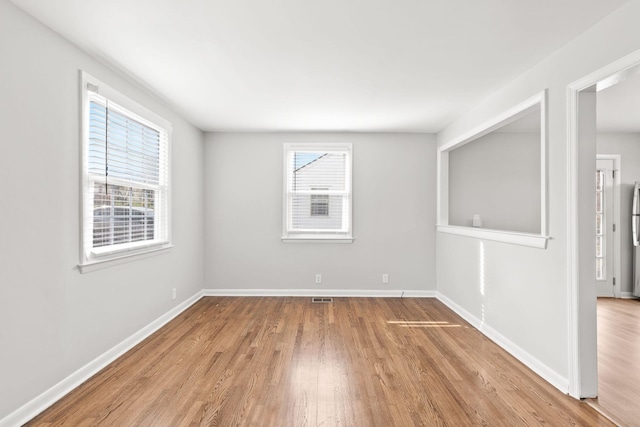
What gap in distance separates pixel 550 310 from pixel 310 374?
1.93 meters

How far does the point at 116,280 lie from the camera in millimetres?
2965

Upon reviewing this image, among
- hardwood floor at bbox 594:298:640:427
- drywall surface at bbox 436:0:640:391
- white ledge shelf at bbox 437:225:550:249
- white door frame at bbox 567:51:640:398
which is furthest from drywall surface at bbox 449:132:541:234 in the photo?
white door frame at bbox 567:51:640:398

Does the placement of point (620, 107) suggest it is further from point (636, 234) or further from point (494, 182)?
point (636, 234)

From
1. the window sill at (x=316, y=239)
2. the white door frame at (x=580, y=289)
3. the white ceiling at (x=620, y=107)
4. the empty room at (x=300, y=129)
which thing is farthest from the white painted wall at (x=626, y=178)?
the window sill at (x=316, y=239)

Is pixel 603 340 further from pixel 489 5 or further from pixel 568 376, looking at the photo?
pixel 489 5

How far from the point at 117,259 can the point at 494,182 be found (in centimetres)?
488

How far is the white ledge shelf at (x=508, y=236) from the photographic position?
272 cm

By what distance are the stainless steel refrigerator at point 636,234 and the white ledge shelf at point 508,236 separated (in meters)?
3.00

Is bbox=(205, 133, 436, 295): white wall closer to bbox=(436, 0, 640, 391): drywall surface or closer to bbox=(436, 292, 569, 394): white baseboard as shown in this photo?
bbox=(436, 292, 569, 394): white baseboard

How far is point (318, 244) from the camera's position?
517 cm

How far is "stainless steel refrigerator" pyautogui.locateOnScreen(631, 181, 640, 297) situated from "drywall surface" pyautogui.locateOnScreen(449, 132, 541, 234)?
5.84ft

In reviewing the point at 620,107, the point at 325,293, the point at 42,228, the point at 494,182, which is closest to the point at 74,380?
the point at 42,228

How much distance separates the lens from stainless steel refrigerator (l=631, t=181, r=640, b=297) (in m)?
5.05

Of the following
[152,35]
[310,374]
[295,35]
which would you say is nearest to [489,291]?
[310,374]
